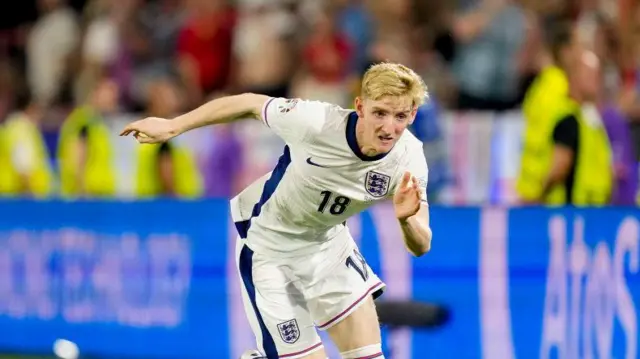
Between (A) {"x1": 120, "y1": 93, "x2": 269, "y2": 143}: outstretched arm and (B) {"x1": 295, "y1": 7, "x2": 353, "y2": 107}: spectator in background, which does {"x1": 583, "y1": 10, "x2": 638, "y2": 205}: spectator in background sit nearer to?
(B) {"x1": 295, "y1": 7, "x2": 353, "y2": 107}: spectator in background

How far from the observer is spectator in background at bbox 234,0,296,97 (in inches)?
484

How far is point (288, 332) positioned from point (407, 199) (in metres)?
1.25

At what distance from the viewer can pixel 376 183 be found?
6164mm

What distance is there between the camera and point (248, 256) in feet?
21.6

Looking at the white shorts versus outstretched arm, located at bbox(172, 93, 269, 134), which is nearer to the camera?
outstretched arm, located at bbox(172, 93, 269, 134)

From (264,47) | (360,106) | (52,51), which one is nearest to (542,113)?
(264,47)

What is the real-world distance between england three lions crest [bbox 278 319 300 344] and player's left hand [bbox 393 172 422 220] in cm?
116

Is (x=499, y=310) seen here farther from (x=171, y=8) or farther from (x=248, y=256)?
(x=171, y=8)

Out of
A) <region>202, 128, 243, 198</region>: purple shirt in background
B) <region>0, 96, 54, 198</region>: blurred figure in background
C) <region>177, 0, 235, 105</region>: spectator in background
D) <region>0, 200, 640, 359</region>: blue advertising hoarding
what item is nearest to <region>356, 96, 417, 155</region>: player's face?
<region>0, 200, 640, 359</region>: blue advertising hoarding

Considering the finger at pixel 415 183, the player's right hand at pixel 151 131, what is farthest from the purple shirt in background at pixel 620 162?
the player's right hand at pixel 151 131

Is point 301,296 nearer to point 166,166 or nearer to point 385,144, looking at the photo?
point 385,144

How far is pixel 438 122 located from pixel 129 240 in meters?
2.75

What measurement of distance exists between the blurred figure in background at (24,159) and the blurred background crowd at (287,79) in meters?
0.02

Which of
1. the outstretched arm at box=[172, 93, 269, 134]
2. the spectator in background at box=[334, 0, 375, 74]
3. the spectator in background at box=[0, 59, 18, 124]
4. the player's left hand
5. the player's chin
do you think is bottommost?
the player's left hand
